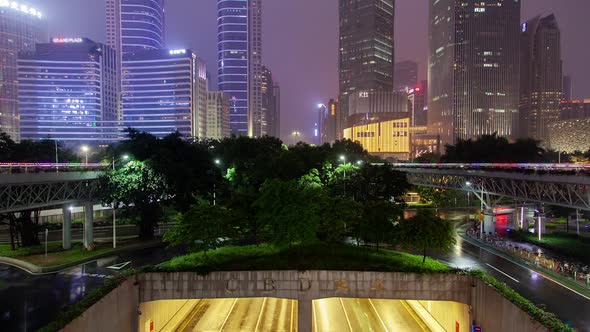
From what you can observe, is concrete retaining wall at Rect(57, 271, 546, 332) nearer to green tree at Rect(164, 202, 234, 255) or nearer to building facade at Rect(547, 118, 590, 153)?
green tree at Rect(164, 202, 234, 255)

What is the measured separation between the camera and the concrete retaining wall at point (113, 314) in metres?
23.1

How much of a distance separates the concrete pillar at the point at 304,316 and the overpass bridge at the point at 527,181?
26.3 meters

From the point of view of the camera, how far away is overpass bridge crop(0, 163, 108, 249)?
1372 inches

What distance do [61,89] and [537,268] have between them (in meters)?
203

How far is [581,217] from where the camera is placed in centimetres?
8050

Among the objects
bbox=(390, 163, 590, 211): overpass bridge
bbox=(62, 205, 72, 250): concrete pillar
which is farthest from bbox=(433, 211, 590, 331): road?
bbox=(62, 205, 72, 250): concrete pillar

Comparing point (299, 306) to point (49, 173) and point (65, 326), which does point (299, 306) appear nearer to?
point (65, 326)

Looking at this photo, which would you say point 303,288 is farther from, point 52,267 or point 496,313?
point 52,267

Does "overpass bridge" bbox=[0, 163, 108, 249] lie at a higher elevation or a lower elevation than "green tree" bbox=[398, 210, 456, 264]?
higher

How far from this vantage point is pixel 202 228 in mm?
32562

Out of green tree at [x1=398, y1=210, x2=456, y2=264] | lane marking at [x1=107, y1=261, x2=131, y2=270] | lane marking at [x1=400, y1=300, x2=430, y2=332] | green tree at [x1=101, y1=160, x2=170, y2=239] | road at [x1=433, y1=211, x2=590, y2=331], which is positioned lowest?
lane marking at [x1=400, y1=300, x2=430, y2=332]

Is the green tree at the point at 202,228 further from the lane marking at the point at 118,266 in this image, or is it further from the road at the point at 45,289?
the lane marking at the point at 118,266

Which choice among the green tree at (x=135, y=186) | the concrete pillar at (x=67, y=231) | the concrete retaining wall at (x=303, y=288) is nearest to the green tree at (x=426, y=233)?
the concrete retaining wall at (x=303, y=288)

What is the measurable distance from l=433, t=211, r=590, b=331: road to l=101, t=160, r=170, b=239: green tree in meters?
32.6
